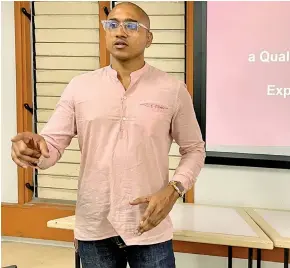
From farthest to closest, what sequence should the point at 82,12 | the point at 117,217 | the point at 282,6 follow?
the point at 82,12
the point at 282,6
the point at 117,217

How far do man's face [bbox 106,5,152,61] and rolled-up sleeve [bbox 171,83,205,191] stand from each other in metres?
0.19

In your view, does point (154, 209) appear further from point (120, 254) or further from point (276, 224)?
point (276, 224)

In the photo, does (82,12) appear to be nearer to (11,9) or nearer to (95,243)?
(11,9)

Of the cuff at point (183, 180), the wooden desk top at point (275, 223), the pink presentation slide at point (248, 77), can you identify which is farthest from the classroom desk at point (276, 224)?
the cuff at point (183, 180)

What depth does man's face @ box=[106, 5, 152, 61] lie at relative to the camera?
1.49 m

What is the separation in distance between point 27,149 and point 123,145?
0.29 m

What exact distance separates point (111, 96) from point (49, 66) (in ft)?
6.31

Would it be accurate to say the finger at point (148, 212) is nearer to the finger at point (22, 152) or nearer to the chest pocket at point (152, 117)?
the chest pocket at point (152, 117)

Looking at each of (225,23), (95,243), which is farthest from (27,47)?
(95,243)

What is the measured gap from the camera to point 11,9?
3.31 meters

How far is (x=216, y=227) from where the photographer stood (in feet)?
7.54

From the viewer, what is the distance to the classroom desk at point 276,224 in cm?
207

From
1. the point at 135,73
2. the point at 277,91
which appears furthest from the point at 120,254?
the point at 277,91

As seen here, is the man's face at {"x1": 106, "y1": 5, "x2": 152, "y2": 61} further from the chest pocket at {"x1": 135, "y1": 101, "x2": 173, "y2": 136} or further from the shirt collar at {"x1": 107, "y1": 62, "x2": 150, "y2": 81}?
the chest pocket at {"x1": 135, "y1": 101, "x2": 173, "y2": 136}
